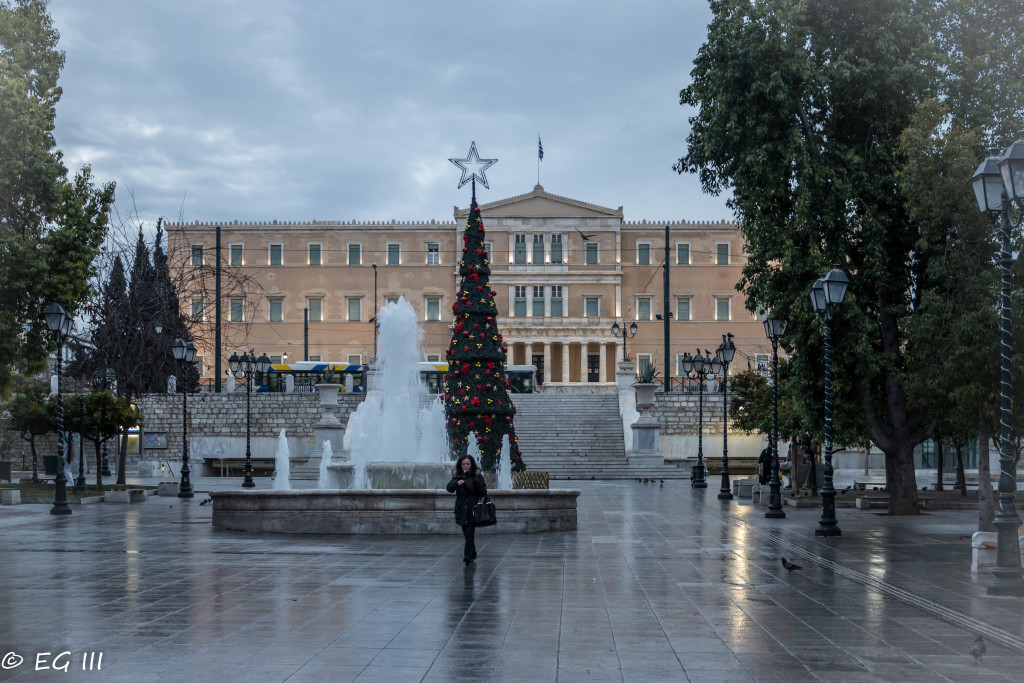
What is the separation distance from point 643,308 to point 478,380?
47.0 m

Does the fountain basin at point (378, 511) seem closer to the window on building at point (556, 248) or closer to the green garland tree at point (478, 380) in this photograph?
the green garland tree at point (478, 380)

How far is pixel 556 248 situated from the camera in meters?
70.9

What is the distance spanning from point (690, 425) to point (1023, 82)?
31.2 m

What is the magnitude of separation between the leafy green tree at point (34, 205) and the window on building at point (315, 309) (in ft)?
160

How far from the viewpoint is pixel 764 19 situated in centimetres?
2033

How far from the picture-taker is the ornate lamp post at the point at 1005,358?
10.9 metres

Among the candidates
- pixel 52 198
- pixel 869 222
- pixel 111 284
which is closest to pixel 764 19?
pixel 869 222

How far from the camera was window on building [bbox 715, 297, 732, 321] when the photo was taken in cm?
6969

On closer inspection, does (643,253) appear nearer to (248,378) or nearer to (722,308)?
(722,308)

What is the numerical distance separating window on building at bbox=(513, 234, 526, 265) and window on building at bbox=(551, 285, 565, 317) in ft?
9.21

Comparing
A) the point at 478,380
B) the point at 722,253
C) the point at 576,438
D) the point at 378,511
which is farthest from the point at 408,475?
the point at 722,253

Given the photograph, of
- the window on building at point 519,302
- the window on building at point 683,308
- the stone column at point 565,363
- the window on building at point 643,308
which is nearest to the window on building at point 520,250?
the window on building at point 519,302

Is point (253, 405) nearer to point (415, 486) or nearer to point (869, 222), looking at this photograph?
point (415, 486)

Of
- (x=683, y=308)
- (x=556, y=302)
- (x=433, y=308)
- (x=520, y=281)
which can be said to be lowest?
(x=683, y=308)
